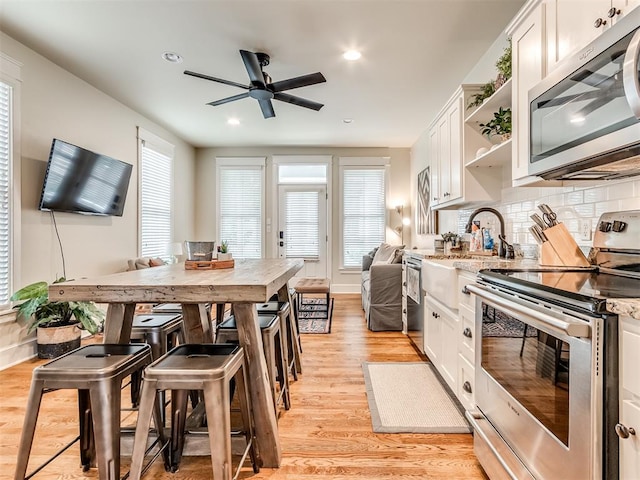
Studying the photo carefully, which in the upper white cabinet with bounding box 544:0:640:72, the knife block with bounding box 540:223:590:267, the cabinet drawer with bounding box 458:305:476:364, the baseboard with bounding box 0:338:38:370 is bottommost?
the baseboard with bounding box 0:338:38:370

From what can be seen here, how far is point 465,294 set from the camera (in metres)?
1.95

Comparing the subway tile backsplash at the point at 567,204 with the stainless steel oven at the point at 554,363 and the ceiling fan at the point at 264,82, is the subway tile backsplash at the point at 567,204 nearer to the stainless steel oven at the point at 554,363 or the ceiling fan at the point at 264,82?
the stainless steel oven at the point at 554,363

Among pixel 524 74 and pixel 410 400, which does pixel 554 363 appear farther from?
pixel 524 74

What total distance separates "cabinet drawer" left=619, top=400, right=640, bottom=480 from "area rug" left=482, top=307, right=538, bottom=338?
0.35 metres

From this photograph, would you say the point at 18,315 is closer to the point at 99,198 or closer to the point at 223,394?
the point at 99,198

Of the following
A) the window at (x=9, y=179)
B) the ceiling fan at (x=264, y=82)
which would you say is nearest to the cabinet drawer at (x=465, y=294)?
the ceiling fan at (x=264, y=82)

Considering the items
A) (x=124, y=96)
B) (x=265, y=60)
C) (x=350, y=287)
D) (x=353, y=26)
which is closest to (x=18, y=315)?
(x=124, y=96)

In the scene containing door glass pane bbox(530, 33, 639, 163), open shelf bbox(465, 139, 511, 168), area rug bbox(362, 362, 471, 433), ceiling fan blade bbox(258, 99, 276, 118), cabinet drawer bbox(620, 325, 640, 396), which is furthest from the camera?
ceiling fan blade bbox(258, 99, 276, 118)

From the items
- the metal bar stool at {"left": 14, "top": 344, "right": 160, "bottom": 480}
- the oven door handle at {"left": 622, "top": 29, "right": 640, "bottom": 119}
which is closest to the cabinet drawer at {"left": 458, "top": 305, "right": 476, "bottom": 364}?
the oven door handle at {"left": 622, "top": 29, "right": 640, "bottom": 119}

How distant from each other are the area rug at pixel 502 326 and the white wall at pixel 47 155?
145 inches

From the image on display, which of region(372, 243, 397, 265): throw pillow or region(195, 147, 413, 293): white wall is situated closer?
region(372, 243, 397, 265): throw pillow

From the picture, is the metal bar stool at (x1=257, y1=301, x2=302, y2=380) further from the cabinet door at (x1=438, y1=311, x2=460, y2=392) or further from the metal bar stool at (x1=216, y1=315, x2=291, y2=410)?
the cabinet door at (x1=438, y1=311, x2=460, y2=392)

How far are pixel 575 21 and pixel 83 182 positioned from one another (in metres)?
4.17

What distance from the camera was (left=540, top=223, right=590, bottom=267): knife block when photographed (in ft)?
5.64
